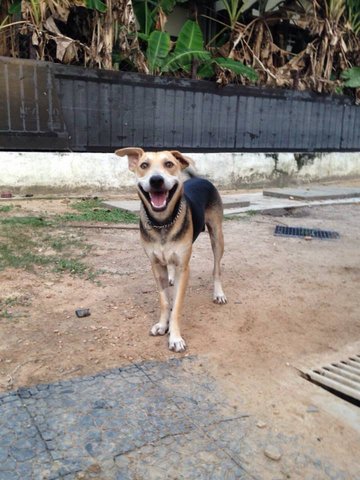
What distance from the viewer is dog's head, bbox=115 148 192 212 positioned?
10.0ft

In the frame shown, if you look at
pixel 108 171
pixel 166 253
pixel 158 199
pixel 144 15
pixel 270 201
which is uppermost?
pixel 144 15

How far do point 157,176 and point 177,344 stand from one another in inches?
47.6

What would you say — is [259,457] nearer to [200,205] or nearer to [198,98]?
[200,205]

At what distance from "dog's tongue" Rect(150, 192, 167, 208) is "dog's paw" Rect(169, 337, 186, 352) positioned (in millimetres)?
975

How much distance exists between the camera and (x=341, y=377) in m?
2.92

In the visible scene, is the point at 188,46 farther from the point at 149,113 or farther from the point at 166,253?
the point at 166,253

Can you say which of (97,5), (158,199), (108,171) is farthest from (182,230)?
(97,5)

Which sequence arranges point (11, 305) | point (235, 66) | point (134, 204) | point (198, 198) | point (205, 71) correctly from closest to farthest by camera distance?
point (11, 305)
point (198, 198)
point (134, 204)
point (235, 66)
point (205, 71)

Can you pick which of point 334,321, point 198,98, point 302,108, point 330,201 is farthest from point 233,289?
point 302,108

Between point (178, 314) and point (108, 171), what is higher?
point (108, 171)

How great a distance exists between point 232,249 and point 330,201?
17.4 ft

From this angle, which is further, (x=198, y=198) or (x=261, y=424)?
(x=198, y=198)

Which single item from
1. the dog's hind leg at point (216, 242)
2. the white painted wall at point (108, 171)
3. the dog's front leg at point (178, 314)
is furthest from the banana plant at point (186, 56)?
the dog's front leg at point (178, 314)

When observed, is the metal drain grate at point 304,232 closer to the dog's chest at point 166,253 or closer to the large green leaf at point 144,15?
the dog's chest at point 166,253
